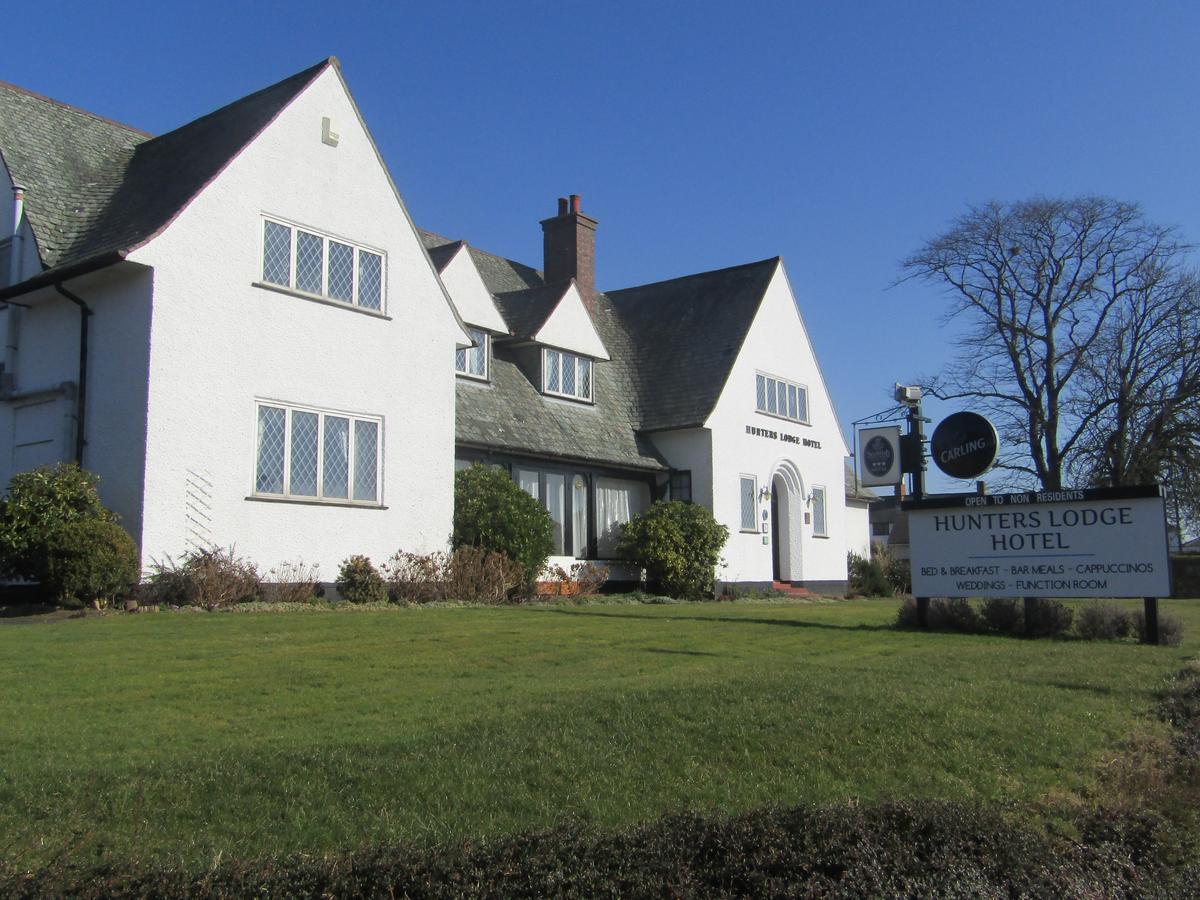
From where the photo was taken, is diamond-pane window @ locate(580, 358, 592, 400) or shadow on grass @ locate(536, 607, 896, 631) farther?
diamond-pane window @ locate(580, 358, 592, 400)

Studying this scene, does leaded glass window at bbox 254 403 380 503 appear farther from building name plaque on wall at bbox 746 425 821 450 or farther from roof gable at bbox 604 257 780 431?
building name plaque on wall at bbox 746 425 821 450

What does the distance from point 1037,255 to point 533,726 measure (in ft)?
121

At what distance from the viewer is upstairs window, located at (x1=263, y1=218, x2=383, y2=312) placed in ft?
59.4

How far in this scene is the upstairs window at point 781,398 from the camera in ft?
98.4

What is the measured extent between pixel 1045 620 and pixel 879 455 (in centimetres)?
614

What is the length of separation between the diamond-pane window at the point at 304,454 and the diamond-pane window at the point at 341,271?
2270 mm

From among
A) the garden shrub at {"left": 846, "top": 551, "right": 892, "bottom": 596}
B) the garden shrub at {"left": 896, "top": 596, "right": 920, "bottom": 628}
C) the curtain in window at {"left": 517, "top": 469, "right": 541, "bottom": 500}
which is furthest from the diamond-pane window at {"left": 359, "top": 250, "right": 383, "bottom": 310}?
the garden shrub at {"left": 846, "top": 551, "right": 892, "bottom": 596}

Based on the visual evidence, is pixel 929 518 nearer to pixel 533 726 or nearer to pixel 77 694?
pixel 533 726

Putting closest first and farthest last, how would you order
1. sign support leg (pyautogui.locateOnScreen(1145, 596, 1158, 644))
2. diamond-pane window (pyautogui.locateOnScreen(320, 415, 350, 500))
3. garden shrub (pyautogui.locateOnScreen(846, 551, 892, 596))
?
sign support leg (pyautogui.locateOnScreen(1145, 596, 1158, 644)) → diamond-pane window (pyautogui.locateOnScreen(320, 415, 350, 500)) → garden shrub (pyautogui.locateOnScreen(846, 551, 892, 596))

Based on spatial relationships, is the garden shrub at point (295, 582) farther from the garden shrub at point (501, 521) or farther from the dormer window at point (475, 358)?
the dormer window at point (475, 358)

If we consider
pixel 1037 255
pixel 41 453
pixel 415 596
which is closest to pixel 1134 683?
pixel 415 596

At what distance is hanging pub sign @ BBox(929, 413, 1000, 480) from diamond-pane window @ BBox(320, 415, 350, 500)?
9.35 m

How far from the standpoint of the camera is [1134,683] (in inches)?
404

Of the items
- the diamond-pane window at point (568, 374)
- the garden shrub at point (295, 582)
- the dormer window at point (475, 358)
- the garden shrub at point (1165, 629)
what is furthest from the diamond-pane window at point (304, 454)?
the garden shrub at point (1165, 629)
